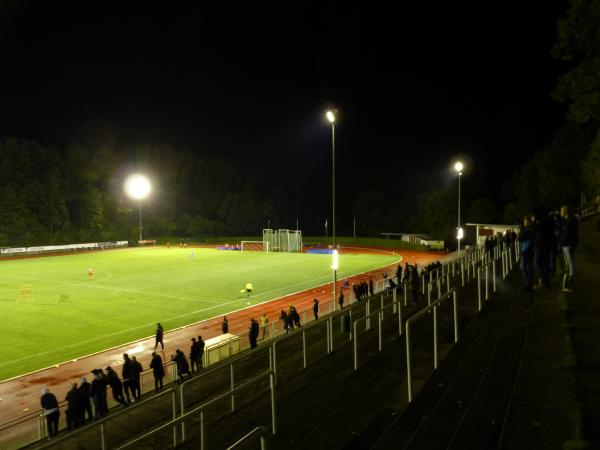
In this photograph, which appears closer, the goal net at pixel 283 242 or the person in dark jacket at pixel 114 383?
the person in dark jacket at pixel 114 383

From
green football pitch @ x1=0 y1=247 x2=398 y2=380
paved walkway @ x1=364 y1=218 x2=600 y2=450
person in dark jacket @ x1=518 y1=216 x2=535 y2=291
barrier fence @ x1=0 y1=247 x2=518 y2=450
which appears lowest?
green football pitch @ x1=0 y1=247 x2=398 y2=380

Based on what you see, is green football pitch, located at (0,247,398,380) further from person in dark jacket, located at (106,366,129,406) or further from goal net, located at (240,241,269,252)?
goal net, located at (240,241,269,252)

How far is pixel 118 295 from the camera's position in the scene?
1172 inches

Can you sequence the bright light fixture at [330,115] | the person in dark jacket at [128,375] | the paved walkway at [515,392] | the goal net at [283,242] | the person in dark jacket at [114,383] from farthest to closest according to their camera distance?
the goal net at [283,242]
the bright light fixture at [330,115]
the person in dark jacket at [128,375]
the person in dark jacket at [114,383]
the paved walkway at [515,392]

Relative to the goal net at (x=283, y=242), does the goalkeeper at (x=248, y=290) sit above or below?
below

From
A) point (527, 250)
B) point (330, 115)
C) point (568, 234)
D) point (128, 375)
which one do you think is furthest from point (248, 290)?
point (568, 234)

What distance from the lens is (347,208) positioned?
138 meters

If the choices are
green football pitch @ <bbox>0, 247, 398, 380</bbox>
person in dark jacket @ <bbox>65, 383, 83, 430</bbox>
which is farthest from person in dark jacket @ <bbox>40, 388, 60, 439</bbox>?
green football pitch @ <bbox>0, 247, 398, 380</bbox>

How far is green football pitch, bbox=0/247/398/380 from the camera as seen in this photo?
1956 centimetres

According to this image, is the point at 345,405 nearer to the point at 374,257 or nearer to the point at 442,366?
the point at 442,366

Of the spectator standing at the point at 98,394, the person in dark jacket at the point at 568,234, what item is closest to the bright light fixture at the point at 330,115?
the person in dark jacket at the point at 568,234

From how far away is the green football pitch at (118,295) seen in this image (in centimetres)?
1956

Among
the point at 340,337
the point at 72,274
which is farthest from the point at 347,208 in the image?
the point at 340,337

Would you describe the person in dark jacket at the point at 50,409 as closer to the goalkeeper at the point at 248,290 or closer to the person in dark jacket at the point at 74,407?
the person in dark jacket at the point at 74,407
